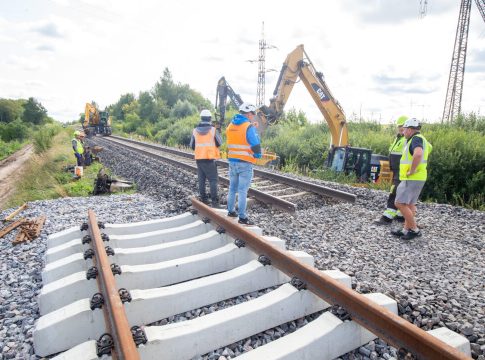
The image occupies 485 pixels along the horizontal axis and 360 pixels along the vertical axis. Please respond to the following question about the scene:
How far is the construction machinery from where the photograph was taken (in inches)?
1377

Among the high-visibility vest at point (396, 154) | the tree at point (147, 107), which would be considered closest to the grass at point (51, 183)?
the high-visibility vest at point (396, 154)

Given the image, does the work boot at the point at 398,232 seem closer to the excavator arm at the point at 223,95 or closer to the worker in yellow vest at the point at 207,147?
the worker in yellow vest at the point at 207,147

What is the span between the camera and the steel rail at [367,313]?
193cm

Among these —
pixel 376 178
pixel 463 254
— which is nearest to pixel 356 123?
pixel 376 178

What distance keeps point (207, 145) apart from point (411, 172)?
3547 mm

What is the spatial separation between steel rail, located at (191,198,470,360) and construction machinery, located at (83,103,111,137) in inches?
1410

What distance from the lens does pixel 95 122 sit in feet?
116

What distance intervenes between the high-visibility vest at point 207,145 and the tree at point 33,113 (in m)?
74.4

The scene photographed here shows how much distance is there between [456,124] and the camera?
14.2 metres

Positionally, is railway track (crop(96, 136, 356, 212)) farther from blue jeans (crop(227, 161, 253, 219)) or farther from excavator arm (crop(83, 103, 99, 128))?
excavator arm (crop(83, 103, 99, 128))

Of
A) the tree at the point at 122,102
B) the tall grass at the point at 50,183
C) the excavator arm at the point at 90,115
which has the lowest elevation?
the tall grass at the point at 50,183

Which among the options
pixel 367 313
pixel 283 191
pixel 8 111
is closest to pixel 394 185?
pixel 283 191

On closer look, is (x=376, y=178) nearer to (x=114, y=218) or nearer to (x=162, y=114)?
(x=114, y=218)

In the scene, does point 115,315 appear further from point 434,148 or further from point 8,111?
point 8,111
